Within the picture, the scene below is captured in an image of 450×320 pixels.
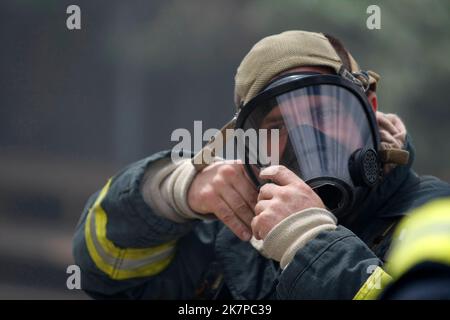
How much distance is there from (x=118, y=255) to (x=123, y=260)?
24 mm

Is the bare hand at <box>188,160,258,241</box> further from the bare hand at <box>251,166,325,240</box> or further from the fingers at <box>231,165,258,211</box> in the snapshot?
the bare hand at <box>251,166,325,240</box>

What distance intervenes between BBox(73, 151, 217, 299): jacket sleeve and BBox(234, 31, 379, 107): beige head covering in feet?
1.68

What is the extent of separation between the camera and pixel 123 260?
101 inches

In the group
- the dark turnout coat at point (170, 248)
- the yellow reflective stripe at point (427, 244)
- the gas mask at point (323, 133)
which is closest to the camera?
the yellow reflective stripe at point (427, 244)

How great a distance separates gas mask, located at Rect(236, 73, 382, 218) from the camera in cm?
198

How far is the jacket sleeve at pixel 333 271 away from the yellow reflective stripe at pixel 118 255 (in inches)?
36.5

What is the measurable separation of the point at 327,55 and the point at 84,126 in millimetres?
3596

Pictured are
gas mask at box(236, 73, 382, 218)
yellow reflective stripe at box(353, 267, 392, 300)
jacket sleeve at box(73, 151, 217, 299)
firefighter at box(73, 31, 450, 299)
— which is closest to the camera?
yellow reflective stripe at box(353, 267, 392, 300)

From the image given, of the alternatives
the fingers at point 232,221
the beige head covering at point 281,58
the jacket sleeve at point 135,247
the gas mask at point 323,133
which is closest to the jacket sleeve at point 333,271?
the gas mask at point 323,133

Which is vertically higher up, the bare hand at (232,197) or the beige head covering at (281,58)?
the beige head covering at (281,58)

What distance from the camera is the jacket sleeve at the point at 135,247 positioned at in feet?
8.26

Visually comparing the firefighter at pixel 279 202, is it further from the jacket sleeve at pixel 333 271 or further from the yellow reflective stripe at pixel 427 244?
the yellow reflective stripe at pixel 427 244

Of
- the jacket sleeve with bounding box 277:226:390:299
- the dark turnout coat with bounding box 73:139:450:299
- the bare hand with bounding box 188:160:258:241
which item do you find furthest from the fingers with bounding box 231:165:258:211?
the jacket sleeve with bounding box 277:226:390:299

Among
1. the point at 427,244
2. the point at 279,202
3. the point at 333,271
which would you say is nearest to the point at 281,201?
the point at 279,202
